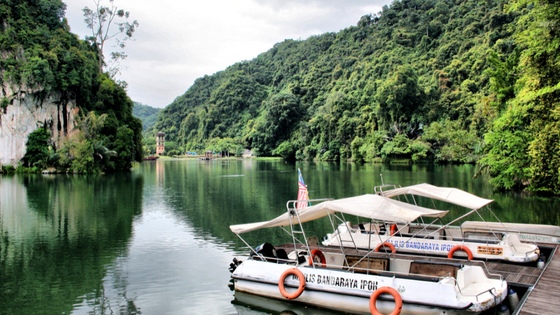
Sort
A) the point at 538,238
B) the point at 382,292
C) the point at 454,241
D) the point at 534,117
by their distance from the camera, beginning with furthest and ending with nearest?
the point at 534,117 → the point at 538,238 → the point at 454,241 → the point at 382,292

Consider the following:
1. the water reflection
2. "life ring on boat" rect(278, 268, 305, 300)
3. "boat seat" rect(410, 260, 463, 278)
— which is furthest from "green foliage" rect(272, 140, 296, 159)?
"life ring on boat" rect(278, 268, 305, 300)

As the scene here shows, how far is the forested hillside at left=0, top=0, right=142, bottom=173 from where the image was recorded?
49.5 metres

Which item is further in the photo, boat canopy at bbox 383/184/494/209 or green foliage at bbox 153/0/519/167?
green foliage at bbox 153/0/519/167

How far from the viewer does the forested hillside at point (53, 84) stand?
49.5 metres

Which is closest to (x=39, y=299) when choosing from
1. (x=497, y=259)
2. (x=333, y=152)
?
(x=497, y=259)

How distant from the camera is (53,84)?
1993 inches

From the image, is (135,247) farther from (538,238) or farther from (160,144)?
(160,144)

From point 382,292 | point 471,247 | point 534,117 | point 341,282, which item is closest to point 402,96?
point 534,117

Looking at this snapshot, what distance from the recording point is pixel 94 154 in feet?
170

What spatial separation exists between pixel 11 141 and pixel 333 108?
7235 cm

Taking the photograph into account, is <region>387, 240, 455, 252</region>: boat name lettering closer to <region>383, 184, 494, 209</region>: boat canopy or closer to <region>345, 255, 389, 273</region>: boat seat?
<region>383, 184, 494, 209</region>: boat canopy

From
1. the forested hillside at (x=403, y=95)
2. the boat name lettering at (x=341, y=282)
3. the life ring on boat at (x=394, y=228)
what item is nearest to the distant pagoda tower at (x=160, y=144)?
the forested hillside at (x=403, y=95)

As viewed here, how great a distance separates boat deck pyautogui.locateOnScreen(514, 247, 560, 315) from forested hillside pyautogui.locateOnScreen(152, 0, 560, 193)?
1543cm

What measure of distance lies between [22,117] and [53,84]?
21.7ft
